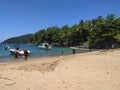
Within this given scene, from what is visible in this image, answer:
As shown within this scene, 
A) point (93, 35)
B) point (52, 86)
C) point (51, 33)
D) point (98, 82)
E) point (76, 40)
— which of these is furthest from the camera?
point (51, 33)

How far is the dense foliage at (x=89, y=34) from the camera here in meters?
81.1

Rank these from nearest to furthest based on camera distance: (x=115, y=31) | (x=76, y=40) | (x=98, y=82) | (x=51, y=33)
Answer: (x=98, y=82) → (x=115, y=31) → (x=76, y=40) → (x=51, y=33)

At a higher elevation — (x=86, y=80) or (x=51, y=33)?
(x=51, y=33)

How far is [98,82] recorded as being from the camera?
11.6 metres

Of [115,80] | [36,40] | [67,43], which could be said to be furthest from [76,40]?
[115,80]

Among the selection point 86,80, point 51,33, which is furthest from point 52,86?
point 51,33

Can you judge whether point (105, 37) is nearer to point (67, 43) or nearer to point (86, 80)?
point (67, 43)

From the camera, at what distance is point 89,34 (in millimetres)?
109188

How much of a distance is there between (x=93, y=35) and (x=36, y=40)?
114380 millimetres

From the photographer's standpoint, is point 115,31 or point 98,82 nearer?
point 98,82

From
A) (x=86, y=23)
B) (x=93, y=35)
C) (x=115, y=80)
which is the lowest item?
(x=115, y=80)

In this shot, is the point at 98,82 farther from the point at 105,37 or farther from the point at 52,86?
the point at 105,37

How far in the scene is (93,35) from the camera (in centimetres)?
8569

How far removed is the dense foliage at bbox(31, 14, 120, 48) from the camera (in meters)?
81.1
